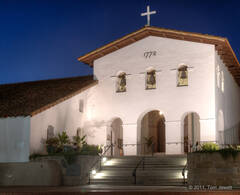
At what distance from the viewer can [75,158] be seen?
2112 centimetres

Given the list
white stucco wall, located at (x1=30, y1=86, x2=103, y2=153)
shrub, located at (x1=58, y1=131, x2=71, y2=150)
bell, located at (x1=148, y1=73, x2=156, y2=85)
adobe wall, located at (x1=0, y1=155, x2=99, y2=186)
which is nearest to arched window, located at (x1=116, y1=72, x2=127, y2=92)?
bell, located at (x1=148, y1=73, x2=156, y2=85)

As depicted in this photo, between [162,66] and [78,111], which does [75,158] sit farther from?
[162,66]

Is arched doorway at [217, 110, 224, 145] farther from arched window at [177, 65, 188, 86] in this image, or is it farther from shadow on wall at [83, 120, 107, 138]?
shadow on wall at [83, 120, 107, 138]

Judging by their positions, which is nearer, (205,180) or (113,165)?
(205,180)

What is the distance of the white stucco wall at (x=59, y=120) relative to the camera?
22.1 metres

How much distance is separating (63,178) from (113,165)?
278cm

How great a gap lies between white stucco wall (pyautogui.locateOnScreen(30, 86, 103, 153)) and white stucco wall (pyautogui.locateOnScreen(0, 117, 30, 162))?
35 cm

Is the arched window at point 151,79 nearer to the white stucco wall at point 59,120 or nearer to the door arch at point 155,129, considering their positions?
the door arch at point 155,129

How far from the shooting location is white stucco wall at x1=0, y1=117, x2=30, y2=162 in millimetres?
21578

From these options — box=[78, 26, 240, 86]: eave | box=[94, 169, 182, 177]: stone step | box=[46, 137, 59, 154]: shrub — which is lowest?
box=[94, 169, 182, 177]: stone step

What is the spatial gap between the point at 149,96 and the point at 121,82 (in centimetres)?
235

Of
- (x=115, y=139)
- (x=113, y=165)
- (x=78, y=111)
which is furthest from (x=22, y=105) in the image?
(x=115, y=139)

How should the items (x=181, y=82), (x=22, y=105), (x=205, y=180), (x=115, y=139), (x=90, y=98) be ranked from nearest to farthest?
(x=205, y=180), (x=22, y=105), (x=181, y=82), (x=90, y=98), (x=115, y=139)

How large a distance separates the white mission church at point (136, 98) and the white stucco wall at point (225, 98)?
0.07 m
